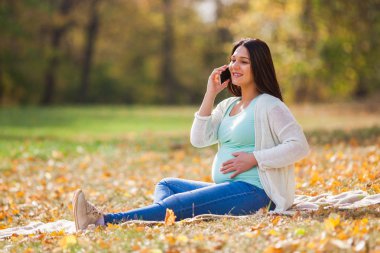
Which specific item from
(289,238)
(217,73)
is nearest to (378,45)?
(217,73)

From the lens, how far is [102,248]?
430 centimetres

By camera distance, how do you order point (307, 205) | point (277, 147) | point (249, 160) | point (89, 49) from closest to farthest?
point (277, 147) → point (249, 160) → point (307, 205) → point (89, 49)

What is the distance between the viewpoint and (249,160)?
199 inches

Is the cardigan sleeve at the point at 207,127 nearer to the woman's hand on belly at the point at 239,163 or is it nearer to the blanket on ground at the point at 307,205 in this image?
the woman's hand on belly at the point at 239,163

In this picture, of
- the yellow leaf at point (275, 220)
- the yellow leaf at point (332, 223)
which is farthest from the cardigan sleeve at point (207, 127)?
the yellow leaf at point (332, 223)

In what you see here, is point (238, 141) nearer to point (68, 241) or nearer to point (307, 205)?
point (307, 205)

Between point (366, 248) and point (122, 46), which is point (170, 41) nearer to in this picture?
point (122, 46)

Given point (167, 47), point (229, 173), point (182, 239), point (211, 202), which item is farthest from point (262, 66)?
point (167, 47)

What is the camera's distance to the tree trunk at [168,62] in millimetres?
42125

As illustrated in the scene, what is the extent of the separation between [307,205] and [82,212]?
184cm

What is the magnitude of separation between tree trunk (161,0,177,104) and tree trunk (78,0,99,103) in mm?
5249

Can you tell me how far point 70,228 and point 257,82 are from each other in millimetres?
2001

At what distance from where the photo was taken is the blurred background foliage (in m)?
18.7

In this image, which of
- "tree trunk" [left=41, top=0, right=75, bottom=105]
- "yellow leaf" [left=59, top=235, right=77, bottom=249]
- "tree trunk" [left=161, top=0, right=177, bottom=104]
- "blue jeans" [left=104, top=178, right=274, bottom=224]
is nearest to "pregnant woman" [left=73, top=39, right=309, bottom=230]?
"blue jeans" [left=104, top=178, right=274, bottom=224]
